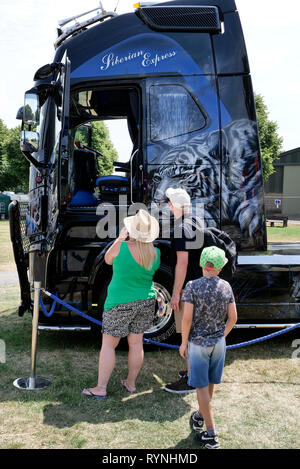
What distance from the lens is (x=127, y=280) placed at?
12.8ft

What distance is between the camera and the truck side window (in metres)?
4.88

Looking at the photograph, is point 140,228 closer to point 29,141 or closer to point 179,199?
point 179,199

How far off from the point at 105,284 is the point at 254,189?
1.88 metres

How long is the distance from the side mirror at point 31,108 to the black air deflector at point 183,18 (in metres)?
1.46

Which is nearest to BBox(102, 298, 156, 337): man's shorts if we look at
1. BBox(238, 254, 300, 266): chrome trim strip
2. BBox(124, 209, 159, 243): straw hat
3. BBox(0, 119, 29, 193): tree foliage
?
BBox(124, 209, 159, 243): straw hat

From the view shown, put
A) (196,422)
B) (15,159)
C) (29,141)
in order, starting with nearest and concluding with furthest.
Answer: (196,422), (29,141), (15,159)

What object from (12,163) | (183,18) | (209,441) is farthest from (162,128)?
(12,163)

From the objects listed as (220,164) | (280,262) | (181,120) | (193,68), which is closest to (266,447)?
(280,262)

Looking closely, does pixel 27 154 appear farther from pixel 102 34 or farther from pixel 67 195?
pixel 102 34

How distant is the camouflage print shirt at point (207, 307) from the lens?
3123 mm

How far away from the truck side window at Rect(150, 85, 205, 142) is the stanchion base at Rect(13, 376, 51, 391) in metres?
2.63

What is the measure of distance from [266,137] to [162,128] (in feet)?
7.61

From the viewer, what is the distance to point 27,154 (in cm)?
469

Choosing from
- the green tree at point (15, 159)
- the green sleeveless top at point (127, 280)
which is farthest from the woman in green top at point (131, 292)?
the green tree at point (15, 159)
